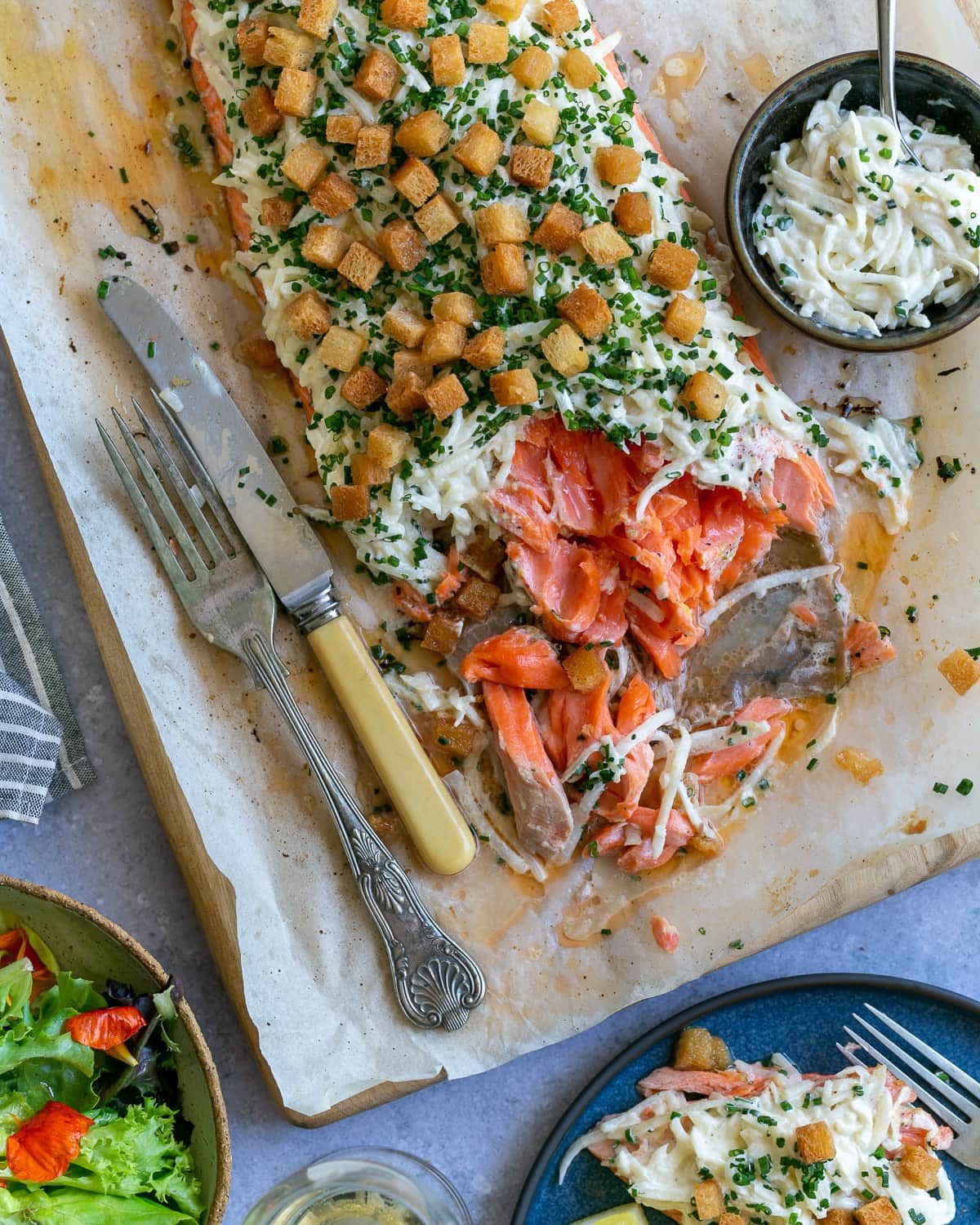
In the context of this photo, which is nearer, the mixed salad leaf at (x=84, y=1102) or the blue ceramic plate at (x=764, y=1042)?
the mixed salad leaf at (x=84, y=1102)

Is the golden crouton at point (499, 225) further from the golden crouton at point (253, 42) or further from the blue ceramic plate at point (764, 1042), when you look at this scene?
the blue ceramic plate at point (764, 1042)

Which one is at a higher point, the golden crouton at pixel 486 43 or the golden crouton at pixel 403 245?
the golden crouton at pixel 486 43

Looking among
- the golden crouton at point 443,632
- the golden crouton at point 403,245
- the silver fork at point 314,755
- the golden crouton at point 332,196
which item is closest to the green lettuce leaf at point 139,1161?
the silver fork at point 314,755

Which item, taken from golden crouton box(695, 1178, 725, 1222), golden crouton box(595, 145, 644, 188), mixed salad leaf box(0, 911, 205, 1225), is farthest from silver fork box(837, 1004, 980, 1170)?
golden crouton box(595, 145, 644, 188)

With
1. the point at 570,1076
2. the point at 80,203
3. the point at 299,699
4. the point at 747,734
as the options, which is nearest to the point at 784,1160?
the point at 570,1076

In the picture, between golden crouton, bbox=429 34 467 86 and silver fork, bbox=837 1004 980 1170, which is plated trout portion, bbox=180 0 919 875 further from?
silver fork, bbox=837 1004 980 1170

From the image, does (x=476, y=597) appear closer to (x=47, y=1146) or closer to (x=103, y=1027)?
(x=103, y=1027)

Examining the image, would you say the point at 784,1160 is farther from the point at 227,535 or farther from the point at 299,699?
the point at 227,535
